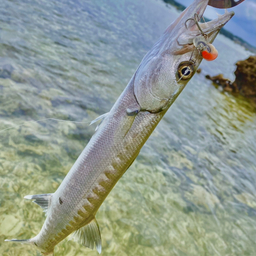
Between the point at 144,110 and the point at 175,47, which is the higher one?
the point at 175,47

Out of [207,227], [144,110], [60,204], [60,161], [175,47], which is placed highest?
[175,47]

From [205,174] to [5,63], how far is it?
6.18 m

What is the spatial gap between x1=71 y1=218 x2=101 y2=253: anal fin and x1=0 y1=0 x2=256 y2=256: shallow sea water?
881mm

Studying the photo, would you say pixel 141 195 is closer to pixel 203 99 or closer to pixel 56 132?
pixel 56 132

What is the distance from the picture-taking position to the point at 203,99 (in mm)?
14633

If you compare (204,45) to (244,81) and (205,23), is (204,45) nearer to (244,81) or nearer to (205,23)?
(205,23)

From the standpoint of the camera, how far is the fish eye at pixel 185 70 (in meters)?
2.38

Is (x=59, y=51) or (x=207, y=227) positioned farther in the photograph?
(x=59, y=51)

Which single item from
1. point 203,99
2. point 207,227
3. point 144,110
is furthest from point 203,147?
point 203,99

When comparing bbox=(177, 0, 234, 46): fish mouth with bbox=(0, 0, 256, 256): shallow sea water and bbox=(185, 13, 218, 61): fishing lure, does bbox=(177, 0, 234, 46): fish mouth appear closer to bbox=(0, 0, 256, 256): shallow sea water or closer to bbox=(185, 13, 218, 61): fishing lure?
bbox=(185, 13, 218, 61): fishing lure

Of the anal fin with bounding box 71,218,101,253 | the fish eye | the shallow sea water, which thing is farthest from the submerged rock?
the anal fin with bounding box 71,218,101,253

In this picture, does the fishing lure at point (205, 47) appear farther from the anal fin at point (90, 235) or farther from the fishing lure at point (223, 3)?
the anal fin at point (90, 235)

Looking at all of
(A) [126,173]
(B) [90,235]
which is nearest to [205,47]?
(B) [90,235]

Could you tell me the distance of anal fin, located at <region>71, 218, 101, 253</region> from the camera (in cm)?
266
